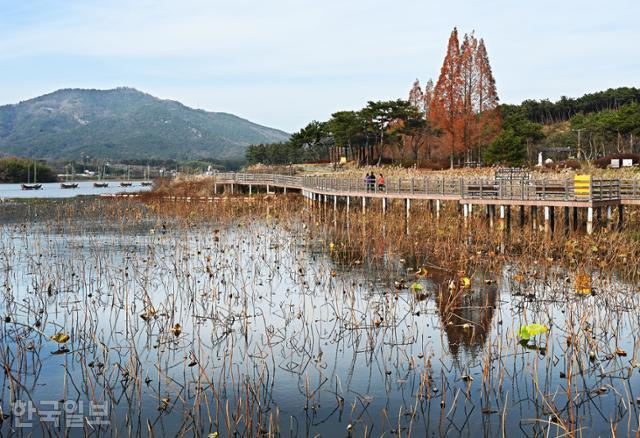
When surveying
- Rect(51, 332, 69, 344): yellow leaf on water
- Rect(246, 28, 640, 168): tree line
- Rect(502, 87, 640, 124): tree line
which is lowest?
Rect(51, 332, 69, 344): yellow leaf on water

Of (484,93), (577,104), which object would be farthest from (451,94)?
(577,104)

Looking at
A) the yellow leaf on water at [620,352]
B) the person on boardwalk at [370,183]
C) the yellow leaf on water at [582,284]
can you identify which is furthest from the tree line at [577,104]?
the yellow leaf on water at [620,352]

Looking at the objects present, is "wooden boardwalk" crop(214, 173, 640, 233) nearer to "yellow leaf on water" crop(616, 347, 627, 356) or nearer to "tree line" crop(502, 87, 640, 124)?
"yellow leaf on water" crop(616, 347, 627, 356)

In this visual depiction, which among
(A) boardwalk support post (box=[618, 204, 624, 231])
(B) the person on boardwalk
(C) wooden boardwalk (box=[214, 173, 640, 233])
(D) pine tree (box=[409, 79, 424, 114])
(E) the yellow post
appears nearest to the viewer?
(E) the yellow post

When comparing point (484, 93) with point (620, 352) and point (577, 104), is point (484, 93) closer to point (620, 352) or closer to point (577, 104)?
point (620, 352)

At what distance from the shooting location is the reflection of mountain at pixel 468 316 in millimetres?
12156

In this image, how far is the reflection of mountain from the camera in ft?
39.9

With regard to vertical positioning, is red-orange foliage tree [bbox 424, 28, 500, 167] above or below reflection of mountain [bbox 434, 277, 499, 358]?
above

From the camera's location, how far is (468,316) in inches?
551

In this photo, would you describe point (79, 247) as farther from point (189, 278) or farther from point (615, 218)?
point (615, 218)

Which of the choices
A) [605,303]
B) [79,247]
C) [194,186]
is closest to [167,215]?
[79,247]

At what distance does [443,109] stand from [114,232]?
37286mm

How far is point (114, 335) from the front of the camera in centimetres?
1281

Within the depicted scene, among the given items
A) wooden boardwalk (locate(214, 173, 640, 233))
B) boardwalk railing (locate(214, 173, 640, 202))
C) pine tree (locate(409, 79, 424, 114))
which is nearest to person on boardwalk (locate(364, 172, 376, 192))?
boardwalk railing (locate(214, 173, 640, 202))
